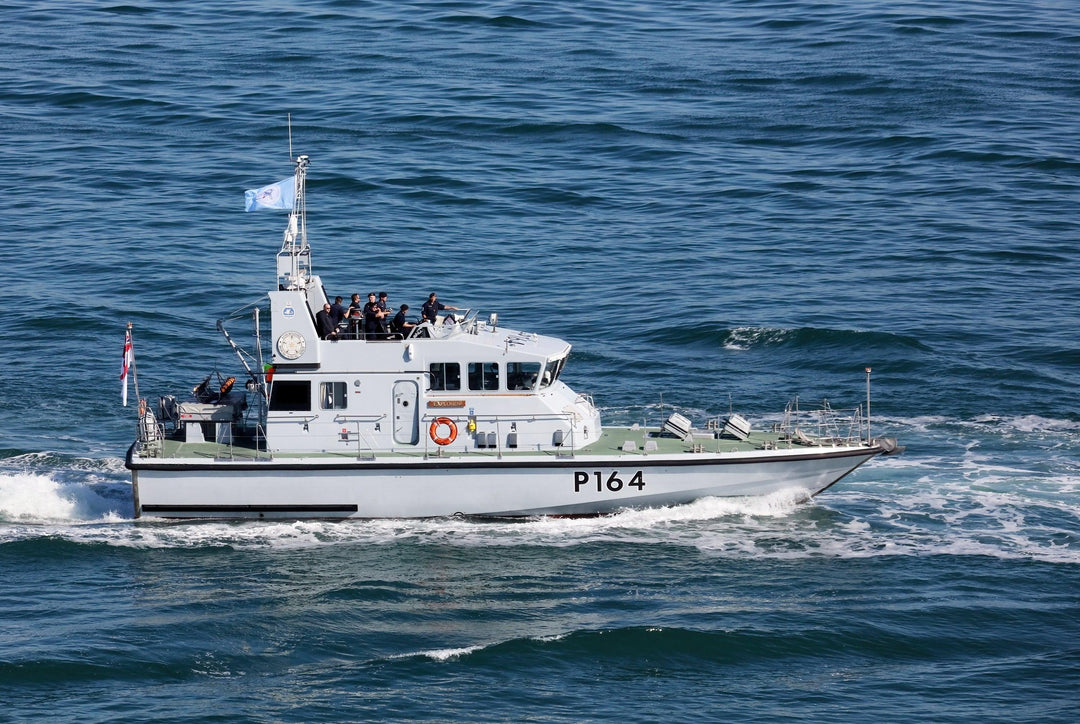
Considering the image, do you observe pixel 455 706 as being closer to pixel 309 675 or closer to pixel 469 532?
pixel 309 675

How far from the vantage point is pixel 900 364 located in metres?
41.1

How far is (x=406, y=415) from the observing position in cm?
2997

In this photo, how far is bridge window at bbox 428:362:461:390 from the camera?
2994 centimetres

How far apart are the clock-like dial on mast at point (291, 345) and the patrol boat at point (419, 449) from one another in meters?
0.03

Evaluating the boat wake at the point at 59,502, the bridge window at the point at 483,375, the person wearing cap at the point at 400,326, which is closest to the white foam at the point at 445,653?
the bridge window at the point at 483,375

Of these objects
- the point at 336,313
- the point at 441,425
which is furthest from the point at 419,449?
the point at 336,313

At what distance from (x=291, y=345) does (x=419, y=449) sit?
3.35 meters

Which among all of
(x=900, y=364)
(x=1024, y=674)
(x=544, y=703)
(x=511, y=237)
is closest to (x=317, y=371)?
(x=544, y=703)

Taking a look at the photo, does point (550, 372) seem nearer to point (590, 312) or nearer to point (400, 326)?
point (400, 326)

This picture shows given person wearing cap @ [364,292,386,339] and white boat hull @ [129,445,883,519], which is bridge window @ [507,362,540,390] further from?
person wearing cap @ [364,292,386,339]

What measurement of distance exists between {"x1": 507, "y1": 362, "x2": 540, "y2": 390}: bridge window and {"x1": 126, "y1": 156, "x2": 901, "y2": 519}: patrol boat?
1.0 inches

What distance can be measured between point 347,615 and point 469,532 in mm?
4038

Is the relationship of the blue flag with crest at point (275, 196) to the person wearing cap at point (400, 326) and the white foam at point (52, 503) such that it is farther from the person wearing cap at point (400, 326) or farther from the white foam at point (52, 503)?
the white foam at point (52, 503)

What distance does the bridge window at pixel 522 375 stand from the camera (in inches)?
1180
